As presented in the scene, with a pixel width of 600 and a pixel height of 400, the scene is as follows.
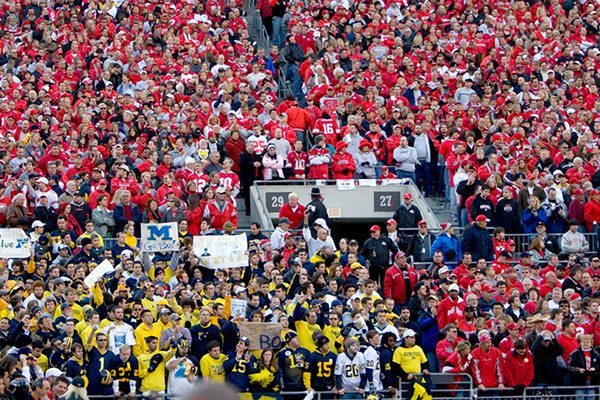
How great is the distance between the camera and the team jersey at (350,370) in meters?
21.4

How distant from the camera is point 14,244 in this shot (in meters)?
23.8

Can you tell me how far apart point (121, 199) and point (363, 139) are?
464 centimetres

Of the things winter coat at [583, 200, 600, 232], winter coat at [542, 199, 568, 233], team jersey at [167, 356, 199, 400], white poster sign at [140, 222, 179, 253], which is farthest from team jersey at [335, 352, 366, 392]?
winter coat at [583, 200, 600, 232]

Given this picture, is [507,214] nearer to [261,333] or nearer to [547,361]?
[547,361]

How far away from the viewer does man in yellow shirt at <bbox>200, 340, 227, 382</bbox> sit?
21.0m

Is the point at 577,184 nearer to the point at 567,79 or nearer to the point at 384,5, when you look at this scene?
the point at 567,79

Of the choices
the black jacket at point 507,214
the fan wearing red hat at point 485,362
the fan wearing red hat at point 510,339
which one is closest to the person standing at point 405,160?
the black jacket at point 507,214

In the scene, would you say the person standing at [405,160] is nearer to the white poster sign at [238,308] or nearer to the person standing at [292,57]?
the person standing at [292,57]

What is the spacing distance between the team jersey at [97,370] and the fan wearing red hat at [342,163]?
8.34 m

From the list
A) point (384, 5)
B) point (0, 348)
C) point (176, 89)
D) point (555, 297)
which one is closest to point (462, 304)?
point (555, 297)

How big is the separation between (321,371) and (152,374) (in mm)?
2086

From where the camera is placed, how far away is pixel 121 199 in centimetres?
2586

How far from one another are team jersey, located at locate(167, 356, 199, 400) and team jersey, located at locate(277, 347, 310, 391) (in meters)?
1.09

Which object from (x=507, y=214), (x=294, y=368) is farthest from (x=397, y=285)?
(x=294, y=368)
